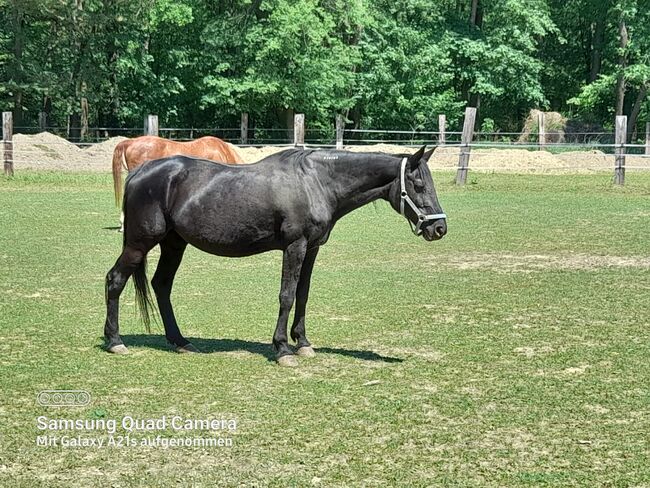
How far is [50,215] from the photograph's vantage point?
52.3 feet

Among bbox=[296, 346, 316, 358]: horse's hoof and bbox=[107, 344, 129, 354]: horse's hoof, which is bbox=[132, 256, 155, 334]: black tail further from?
bbox=[296, 346, 316, 358]: horse's hoof

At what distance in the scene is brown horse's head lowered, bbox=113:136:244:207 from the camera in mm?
14828

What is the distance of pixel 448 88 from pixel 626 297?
1314 inches

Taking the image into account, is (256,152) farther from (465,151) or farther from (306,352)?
(306,352)

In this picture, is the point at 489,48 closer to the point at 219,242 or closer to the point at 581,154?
the point at 581,154

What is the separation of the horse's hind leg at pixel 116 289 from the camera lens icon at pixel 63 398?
1.07m

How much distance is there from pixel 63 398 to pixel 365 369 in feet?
7.04

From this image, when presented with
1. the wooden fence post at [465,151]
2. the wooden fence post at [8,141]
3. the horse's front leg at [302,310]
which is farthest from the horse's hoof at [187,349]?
the wooden fence post at [8,141]

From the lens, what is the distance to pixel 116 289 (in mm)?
6723

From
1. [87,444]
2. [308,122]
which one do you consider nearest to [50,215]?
[87,444]

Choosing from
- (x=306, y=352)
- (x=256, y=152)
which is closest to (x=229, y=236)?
(x=306, y=352)

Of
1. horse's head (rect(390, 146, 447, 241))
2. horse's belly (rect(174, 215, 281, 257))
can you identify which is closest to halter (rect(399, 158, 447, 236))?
horse's head (rect(390, 146, 447, 241))

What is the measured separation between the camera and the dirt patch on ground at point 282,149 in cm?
2655

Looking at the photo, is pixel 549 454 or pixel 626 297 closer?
pixel 549 454
